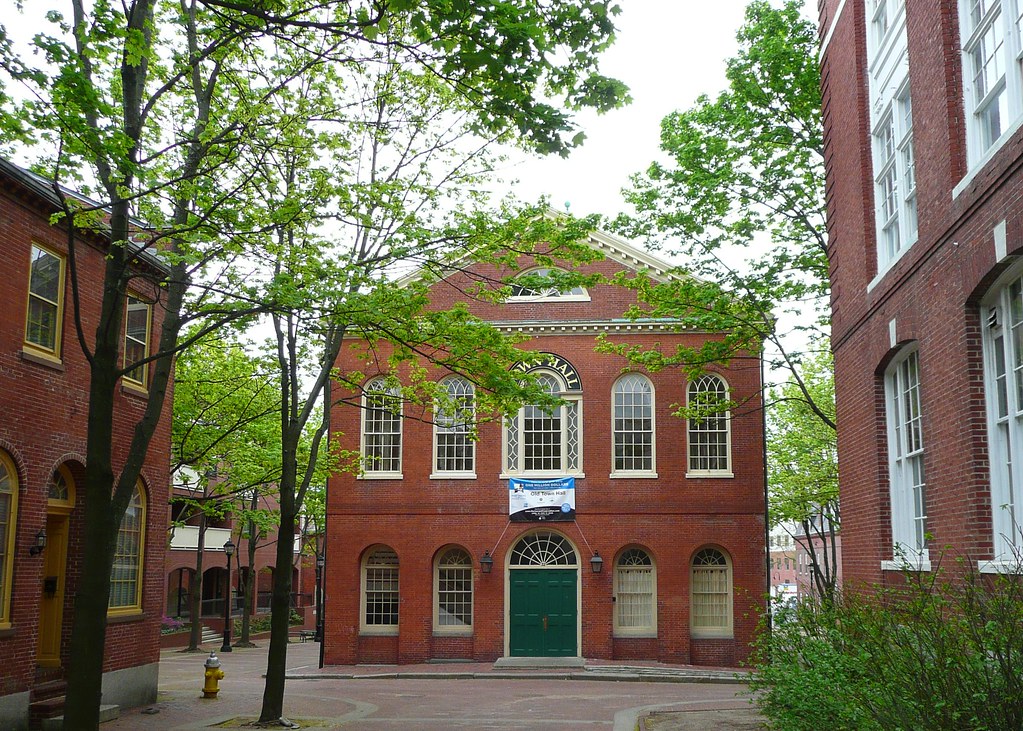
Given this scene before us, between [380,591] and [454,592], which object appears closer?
[454,592]

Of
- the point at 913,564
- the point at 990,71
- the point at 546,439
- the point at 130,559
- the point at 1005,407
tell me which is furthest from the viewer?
the point at 546,439

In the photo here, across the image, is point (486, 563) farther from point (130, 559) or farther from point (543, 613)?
point (130, 559)

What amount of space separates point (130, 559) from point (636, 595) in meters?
14.7

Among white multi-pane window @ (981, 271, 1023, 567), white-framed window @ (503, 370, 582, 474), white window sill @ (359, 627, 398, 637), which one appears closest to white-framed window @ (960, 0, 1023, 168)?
white multi-pane window @ (981, 271, 1023, 567)

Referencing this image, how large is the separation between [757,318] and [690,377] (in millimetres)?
2661

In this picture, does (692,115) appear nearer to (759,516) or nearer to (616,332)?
(616,332)

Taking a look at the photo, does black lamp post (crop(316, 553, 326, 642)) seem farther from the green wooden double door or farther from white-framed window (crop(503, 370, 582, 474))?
white-framed window (crop(503, 370, 582, 474))

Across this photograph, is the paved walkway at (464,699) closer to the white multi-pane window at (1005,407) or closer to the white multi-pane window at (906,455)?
the white multi-pane window at (906,455)

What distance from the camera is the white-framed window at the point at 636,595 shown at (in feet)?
93.7

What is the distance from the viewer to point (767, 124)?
2395cm

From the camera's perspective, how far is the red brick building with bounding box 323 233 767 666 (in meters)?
28.5

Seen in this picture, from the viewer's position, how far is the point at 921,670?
7.15 metres

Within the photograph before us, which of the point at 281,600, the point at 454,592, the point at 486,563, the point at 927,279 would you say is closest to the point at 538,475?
the point at 486,563

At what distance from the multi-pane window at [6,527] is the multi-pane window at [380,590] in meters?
15.4
